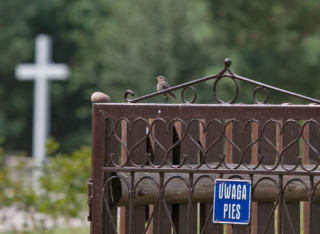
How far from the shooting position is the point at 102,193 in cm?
218

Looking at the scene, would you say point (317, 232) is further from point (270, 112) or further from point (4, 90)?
point (4, 90)

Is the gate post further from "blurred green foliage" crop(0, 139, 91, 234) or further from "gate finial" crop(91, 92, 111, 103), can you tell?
"blurred green foliage" crop(0, 139, 91, 234)

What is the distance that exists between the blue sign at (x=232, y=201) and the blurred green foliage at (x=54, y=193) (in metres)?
3.31

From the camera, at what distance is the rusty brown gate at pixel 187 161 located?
6.97ft

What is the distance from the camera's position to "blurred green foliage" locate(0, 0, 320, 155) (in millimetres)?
12531

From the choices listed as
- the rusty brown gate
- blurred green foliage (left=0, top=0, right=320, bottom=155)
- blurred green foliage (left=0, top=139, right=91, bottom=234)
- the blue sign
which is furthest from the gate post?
blurred green foliage (left=0, top=0, right=320, bottom=155)

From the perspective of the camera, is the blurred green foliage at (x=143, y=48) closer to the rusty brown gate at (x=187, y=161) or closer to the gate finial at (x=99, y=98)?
the rusty brown gate at (x=187, y=161)

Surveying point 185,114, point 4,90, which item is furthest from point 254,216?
point 4,90

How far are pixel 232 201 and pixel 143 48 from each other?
1591 cm

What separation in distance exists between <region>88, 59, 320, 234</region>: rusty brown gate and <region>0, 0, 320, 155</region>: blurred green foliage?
9.76 metres

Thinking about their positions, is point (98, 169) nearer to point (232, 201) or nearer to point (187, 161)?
point (187, 161)

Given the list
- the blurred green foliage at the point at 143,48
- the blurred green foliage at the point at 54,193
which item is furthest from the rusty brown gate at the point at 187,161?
the blurred green foliage at the point at 143,48

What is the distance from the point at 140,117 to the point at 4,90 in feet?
72.1

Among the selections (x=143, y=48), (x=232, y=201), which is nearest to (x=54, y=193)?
(x=232, y=201)
